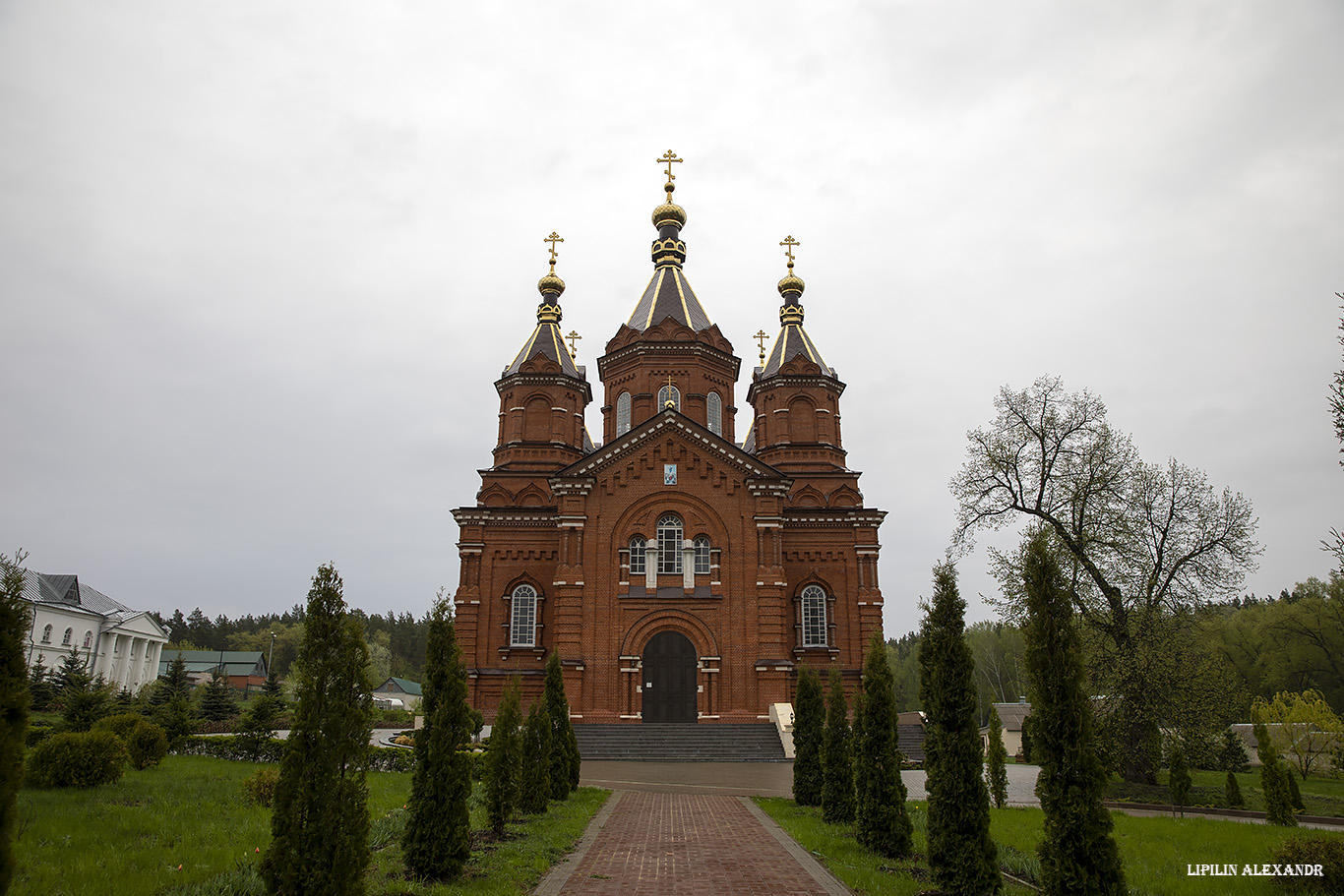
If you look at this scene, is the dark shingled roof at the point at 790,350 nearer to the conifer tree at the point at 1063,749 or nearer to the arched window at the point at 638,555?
the arched window at the point at 638,555

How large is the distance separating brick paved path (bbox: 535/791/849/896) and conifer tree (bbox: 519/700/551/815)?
1133mm

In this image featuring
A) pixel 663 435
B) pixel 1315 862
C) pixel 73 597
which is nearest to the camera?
pixel 1315 862

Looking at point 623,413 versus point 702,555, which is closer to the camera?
point 702,555

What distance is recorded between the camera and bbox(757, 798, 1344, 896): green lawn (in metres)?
9.15

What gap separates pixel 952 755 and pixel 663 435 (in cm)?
2091

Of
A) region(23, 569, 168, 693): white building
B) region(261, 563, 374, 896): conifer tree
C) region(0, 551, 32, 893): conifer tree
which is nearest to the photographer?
region(0, 551, 32, 893): conifer tree

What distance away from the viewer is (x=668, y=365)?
33938mm

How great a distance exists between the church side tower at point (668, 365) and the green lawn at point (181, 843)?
69.9 ft

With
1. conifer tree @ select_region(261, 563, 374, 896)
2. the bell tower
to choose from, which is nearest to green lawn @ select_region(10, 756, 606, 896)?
conifer tree @ select_region(261, 563, 374, 896)

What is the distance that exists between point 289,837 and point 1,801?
218 centimetres

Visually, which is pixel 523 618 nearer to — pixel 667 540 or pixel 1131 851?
pixel 667 540

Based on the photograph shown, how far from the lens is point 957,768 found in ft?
31.1

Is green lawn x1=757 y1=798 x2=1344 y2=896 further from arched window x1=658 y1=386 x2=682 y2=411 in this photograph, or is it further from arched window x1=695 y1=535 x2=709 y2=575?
arched window x1=658 y1=386 x2=682 y2=411

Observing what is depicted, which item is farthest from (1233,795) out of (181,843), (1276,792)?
(181,843)
